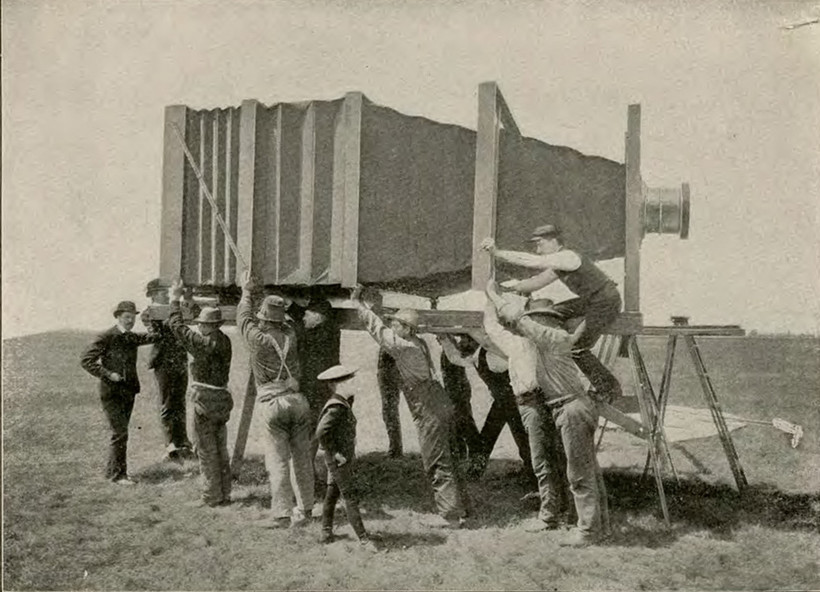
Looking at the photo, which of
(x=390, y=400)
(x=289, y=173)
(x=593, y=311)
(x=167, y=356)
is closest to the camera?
(x=593, y=311)

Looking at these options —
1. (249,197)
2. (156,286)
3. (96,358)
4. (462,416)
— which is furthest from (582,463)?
(96,358)

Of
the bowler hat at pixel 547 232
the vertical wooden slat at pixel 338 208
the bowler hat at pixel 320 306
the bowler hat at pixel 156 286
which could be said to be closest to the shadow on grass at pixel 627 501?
the bowler hat at pixel 320 306

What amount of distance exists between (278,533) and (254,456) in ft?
9.69

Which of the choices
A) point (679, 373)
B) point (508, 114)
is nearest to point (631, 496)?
point (508, 114)

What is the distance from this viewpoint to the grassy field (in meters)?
6.17

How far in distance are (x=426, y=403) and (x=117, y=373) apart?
12.6 ft

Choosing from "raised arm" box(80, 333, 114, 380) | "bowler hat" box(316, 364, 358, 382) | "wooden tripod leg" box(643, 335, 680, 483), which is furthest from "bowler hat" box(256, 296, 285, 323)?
"wooden tripod leg" box(643, 335, 680, 483)

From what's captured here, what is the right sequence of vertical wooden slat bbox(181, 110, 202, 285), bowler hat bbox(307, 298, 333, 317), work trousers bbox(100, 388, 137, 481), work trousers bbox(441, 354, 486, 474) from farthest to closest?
work trousers bbox(441, 354, 486, 474), work trousers bbox(100, 388, 137, 481), bowler hat bbox(307, 298, 333, 317), vertical wooden slat bbox(181, 110, 202, 285)

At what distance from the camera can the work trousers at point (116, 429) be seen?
323 inches

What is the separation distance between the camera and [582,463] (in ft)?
20.9

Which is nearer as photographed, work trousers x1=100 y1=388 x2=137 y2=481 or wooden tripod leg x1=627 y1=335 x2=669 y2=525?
wooden tripod leg x1=627 y1=335 x2=669 y2=525

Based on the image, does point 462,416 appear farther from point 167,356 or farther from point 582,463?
point 167,356

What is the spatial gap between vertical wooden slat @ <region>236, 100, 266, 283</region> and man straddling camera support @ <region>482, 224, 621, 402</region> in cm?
236

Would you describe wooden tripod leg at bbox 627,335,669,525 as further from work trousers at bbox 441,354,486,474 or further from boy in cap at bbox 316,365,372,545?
boy in cap at bbox 316,365,372,545
